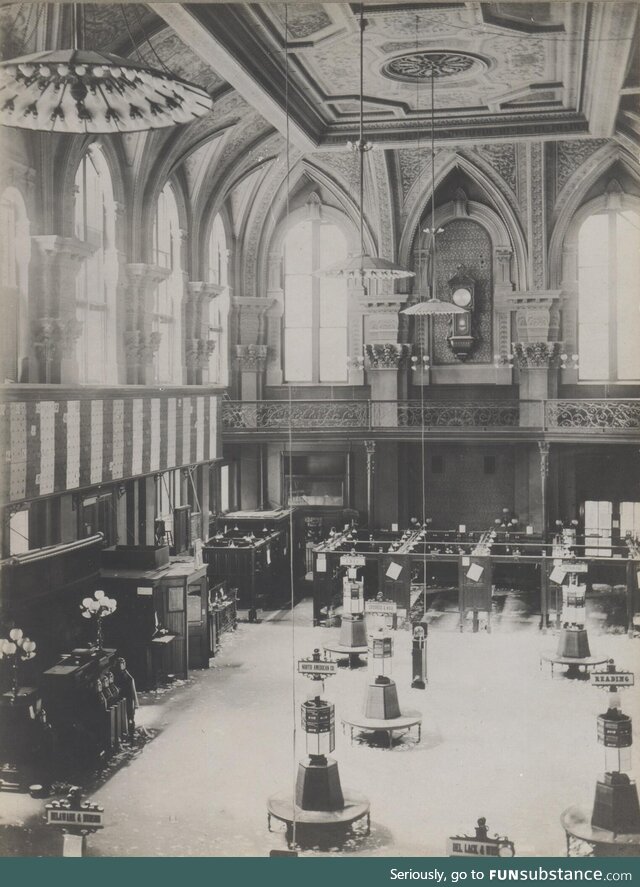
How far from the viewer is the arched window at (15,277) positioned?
11.2m

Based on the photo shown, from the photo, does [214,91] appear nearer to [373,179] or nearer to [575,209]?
[373,179]

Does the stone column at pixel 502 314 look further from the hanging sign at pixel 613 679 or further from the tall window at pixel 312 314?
the hanging sign at pixel 613 679

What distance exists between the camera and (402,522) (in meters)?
19.8

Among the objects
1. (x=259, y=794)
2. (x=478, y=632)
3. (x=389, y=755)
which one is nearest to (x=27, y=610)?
(x=259, y=794)

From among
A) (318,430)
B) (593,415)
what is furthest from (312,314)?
(593,415)

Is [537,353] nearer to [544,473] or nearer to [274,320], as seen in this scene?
[544,473]

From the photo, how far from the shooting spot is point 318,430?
18.9 metres

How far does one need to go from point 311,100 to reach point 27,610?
307 inches

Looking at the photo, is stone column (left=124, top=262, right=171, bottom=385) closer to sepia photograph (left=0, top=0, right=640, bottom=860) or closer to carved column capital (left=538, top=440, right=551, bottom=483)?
sepia photograph (left=0, top=0, right=640, bottom=860)

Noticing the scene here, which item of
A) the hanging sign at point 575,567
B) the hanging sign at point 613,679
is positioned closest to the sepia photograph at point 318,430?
the hanging sign at point 613,679

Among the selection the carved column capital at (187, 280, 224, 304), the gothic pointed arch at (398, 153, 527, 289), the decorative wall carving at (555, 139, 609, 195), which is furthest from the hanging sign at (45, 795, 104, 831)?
the decorative wall carving at (555, 139, 609, 195)

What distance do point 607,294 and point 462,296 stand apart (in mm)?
2766

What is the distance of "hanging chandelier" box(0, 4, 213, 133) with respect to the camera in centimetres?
573

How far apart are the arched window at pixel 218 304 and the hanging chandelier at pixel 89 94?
12271mm
